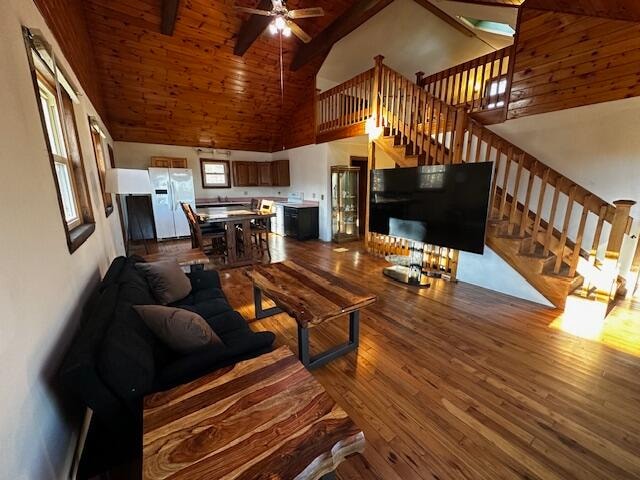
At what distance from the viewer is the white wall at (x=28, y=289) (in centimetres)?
83

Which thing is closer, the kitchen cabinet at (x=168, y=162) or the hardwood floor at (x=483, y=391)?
the hardwood floor at (x=483, y=391)

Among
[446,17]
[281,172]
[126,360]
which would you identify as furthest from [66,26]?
[446,17]

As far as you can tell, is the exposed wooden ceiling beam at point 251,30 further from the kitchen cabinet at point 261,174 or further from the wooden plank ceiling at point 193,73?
the kitchen cabinet at point 261,174

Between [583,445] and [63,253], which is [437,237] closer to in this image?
[583,445]

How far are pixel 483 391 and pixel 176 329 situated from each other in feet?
6.69

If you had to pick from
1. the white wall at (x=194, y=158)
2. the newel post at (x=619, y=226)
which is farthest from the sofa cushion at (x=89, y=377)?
the white wall at (x=194, y=158)

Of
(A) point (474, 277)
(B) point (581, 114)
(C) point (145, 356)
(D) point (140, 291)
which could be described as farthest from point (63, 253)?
(B) point (581, 114)

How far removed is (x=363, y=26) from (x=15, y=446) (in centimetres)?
693

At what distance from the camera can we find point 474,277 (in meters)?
3.70

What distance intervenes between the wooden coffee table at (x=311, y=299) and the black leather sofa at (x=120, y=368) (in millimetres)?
415

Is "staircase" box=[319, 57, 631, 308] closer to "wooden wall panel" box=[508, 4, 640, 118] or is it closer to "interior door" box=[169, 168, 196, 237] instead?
"wooden wall panel" box=[508, 4, 640, 118]

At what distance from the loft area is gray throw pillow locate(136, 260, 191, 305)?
0.02m

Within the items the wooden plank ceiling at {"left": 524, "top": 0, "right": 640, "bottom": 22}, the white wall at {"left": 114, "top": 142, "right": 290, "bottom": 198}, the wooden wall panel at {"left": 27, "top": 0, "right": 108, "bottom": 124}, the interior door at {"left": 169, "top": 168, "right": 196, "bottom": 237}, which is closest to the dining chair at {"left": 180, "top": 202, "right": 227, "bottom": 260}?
the interior door at {"left": 169, "top": 168, "right": 196, "bottom": 237}

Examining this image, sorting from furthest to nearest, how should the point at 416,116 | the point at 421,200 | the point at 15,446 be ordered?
the point at 416,116 < the point at 421,200 < the point at 15,446
